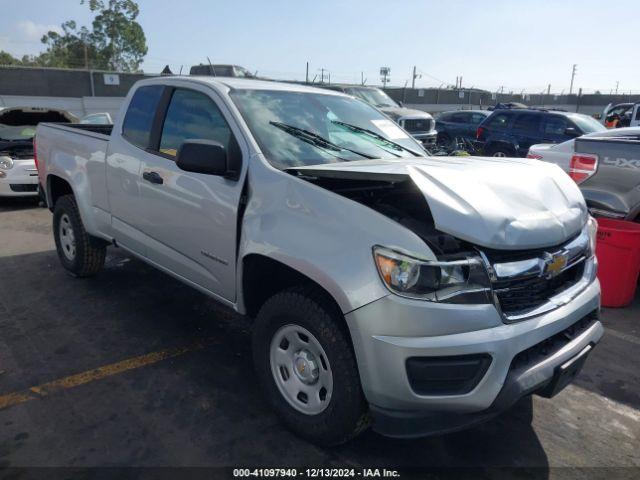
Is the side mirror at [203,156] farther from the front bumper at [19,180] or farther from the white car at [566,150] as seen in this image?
the front bumper at [19,180]

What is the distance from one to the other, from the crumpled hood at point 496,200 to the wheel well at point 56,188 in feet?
11.4

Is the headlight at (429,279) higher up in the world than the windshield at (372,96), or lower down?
lower down

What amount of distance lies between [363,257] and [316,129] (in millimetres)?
1455

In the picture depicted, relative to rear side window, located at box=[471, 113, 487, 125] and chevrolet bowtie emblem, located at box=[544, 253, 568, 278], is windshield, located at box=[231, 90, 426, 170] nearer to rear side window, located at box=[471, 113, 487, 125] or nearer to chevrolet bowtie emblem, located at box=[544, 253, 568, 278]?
chevrolet bowtie emblem, located at box=[544, 253, 568, 278]

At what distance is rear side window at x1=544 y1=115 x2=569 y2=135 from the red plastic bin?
770 cm

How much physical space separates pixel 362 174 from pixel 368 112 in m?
1.81

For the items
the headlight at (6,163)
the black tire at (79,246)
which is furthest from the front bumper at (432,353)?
the headlight at (6,163)

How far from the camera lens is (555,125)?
1167 cm

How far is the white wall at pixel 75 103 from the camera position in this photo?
20094mm

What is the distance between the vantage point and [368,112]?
4.09m

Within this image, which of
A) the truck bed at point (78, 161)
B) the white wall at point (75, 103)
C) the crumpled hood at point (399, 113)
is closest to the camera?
the truck bed at point (78, 161)

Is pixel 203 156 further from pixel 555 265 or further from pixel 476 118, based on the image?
pixel 476 118

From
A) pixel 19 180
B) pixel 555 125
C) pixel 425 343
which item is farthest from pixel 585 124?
pixel 19 180

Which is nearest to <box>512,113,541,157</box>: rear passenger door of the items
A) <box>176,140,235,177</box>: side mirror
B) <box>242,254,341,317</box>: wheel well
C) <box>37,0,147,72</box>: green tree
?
<box>242,254,341,317</box>: wheel well
